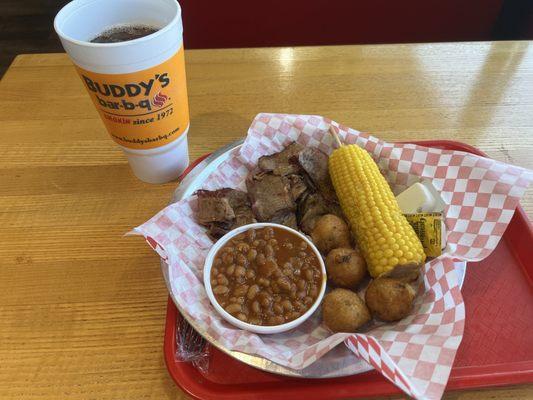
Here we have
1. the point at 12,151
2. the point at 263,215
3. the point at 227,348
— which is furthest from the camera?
the point at 12,151

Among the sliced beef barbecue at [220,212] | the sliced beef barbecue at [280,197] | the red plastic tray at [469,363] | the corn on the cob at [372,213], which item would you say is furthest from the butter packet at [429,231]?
the sliced beef barbecue at [220,212]

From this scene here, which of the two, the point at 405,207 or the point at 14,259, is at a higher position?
the point at 405,207

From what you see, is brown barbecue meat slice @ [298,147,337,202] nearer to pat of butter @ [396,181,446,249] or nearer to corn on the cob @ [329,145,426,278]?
corn on the cob @ [329,145,426,278]

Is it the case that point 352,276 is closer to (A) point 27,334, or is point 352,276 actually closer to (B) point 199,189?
(B) point 199,189

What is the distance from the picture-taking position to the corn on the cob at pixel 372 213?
120 cm

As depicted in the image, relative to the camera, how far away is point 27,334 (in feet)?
3.86

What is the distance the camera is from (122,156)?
169cm

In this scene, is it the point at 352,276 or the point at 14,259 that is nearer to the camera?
the point at 352,276

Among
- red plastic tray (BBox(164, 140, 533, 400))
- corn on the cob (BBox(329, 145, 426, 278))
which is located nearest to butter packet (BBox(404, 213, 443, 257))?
corn on the cob (BBox(329, 145, 426, 278))

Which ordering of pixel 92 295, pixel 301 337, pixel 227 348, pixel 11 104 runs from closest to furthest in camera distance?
pixel 227 348 < pixel 301 337 < pixel 92 295 < pixel 11 104

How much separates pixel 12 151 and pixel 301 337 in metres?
1.38

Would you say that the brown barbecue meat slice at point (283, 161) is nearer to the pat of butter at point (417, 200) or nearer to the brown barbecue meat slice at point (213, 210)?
the brown barbecue meat slice at point (213, 210)

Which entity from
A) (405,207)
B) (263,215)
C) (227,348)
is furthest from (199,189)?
(405,207)

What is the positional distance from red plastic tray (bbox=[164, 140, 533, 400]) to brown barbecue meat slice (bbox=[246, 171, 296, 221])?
42cm
